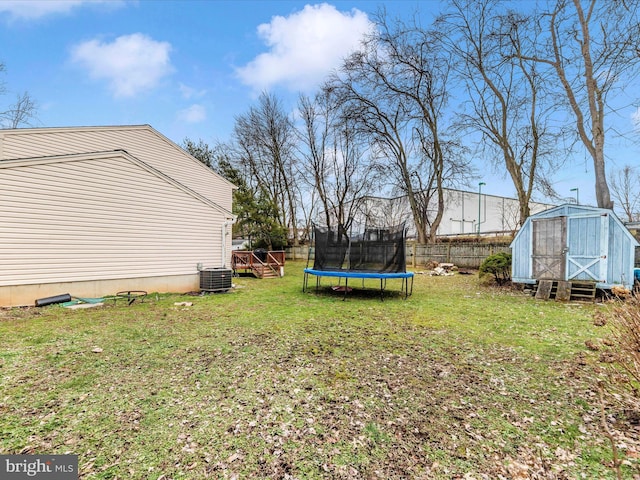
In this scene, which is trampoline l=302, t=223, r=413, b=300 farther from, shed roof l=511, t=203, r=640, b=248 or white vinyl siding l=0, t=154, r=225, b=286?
shed roof l=511, t=203, r=640, b=248

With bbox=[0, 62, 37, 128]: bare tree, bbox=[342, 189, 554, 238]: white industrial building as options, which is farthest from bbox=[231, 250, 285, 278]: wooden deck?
bbox=[0, 62, 37, 128]: bare tree

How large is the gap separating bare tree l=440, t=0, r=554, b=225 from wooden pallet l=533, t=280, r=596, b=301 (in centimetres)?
621

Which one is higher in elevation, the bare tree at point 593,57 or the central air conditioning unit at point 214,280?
the bare tree at point 593,57

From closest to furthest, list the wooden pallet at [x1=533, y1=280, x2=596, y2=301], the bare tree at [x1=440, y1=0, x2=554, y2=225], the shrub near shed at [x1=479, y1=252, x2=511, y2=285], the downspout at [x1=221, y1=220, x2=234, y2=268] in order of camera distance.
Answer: the wooden pallet at [x1=533, y1=280, x2=596, y2=301] < the shrub near shed at [x1=479, y1=252, x2=511, y2=285] < the downspout at [x1=221, y1=220, x2=234, y2=268] < the bare tree at [x1=440, y1=0, x2=554, y2=225]

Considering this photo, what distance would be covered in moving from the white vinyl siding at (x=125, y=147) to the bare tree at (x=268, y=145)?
7.73 metres

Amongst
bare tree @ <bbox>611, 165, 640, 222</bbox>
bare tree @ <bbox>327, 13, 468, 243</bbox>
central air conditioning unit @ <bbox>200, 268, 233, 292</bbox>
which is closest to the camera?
central air conditioning unit @ <bbox>200, 268, 233, 292</bbox>

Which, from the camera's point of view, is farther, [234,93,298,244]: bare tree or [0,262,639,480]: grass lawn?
[234,93,298,244]: bare tree

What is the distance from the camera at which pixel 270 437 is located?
2270 millimetres

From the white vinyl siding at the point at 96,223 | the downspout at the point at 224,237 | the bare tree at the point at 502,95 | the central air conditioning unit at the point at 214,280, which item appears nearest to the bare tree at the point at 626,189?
the bare tree at the point at 502,95

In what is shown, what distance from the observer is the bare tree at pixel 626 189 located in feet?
57.9

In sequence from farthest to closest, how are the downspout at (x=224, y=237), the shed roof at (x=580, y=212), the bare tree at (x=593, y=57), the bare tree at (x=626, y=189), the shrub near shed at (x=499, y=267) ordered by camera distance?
the bare tree at (x=626, y=189)
the downspout at (x=224, y=237)
the shrub near shed at (x=499, y=267)
the bare tree at (x=593, y=57)
the shed roof at (x=580, y=212)

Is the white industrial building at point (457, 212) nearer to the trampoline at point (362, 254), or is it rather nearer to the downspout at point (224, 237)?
the trampoline at point (362, 254)

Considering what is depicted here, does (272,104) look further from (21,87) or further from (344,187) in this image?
(21,87)

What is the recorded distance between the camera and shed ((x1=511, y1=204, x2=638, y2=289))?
736 cm
